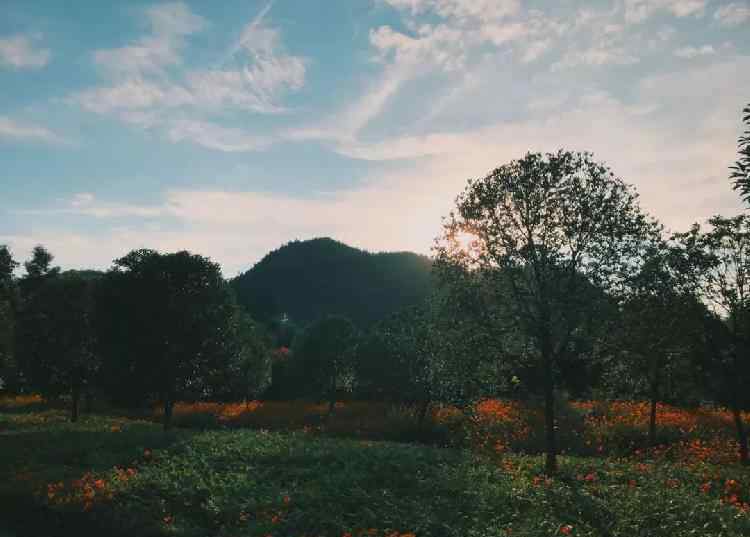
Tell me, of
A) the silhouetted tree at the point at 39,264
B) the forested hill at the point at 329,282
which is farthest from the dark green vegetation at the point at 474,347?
the forested hill at the point at 329,282

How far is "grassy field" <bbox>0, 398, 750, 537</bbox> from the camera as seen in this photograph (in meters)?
15.0

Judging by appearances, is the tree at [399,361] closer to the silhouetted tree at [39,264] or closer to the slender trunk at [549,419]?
the slender trunk at [549,419]

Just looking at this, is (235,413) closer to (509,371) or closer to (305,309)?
(509,371)

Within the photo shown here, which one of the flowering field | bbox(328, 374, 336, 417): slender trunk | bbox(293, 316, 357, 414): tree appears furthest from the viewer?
bbox(293, 316, 357, 414): tree

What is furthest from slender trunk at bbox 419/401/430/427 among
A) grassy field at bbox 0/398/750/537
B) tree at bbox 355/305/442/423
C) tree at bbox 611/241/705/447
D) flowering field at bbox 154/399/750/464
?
tree at bbox 611/241/705/447

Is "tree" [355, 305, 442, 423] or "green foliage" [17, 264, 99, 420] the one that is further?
"tree" [355, 305, 442, 423]

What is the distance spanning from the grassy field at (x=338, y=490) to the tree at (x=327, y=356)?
17.8 m

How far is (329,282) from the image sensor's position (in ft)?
504

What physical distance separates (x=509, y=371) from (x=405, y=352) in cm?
1808

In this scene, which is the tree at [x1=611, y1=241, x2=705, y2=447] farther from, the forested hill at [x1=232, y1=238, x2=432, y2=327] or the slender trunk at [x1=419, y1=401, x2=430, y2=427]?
the forested hill at [x1=232, y1=238, x2=432, y2=327]

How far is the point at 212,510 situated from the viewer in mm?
16672

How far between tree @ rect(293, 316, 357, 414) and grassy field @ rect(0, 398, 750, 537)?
17791 millimetres

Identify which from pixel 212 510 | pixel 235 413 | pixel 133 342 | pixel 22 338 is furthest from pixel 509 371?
pixel 22 338

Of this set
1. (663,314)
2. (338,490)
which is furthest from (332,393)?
(663,314)
